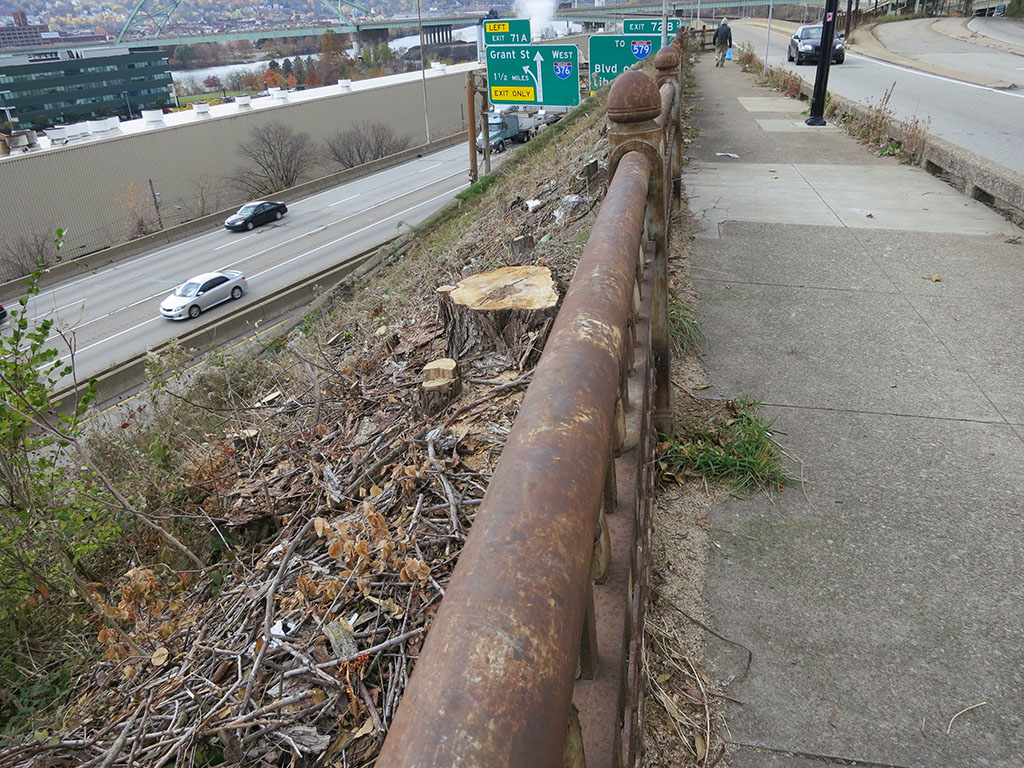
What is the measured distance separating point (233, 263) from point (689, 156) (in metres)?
28.3

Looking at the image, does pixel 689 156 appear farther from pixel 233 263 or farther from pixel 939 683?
pixel 233 263

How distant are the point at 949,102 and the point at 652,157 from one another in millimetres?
15693

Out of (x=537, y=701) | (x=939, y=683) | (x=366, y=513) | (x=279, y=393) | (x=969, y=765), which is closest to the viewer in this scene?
(x=537, y=701)

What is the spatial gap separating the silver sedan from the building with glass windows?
5394 cm

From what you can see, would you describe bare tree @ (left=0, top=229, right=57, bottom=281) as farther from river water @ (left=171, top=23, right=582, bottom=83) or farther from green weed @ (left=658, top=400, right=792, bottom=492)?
river water @ (left=171, top=23, right=582, bottom=83)

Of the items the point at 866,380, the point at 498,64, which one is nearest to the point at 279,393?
the point at 866,380

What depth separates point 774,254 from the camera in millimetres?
6020

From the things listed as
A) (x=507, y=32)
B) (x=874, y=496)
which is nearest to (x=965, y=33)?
(x=507, y=32)

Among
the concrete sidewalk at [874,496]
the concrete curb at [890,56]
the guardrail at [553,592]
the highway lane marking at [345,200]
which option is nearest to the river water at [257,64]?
the highway lane marking at [345,200]

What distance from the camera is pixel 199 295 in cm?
2608

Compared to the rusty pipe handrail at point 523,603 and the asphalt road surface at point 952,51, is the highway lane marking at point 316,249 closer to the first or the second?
the rusty pipe handrail at point 523,603

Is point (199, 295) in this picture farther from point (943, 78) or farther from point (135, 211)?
point (943, 78)

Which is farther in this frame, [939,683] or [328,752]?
[328,752]

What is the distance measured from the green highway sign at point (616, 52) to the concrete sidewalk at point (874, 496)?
1165 cm
